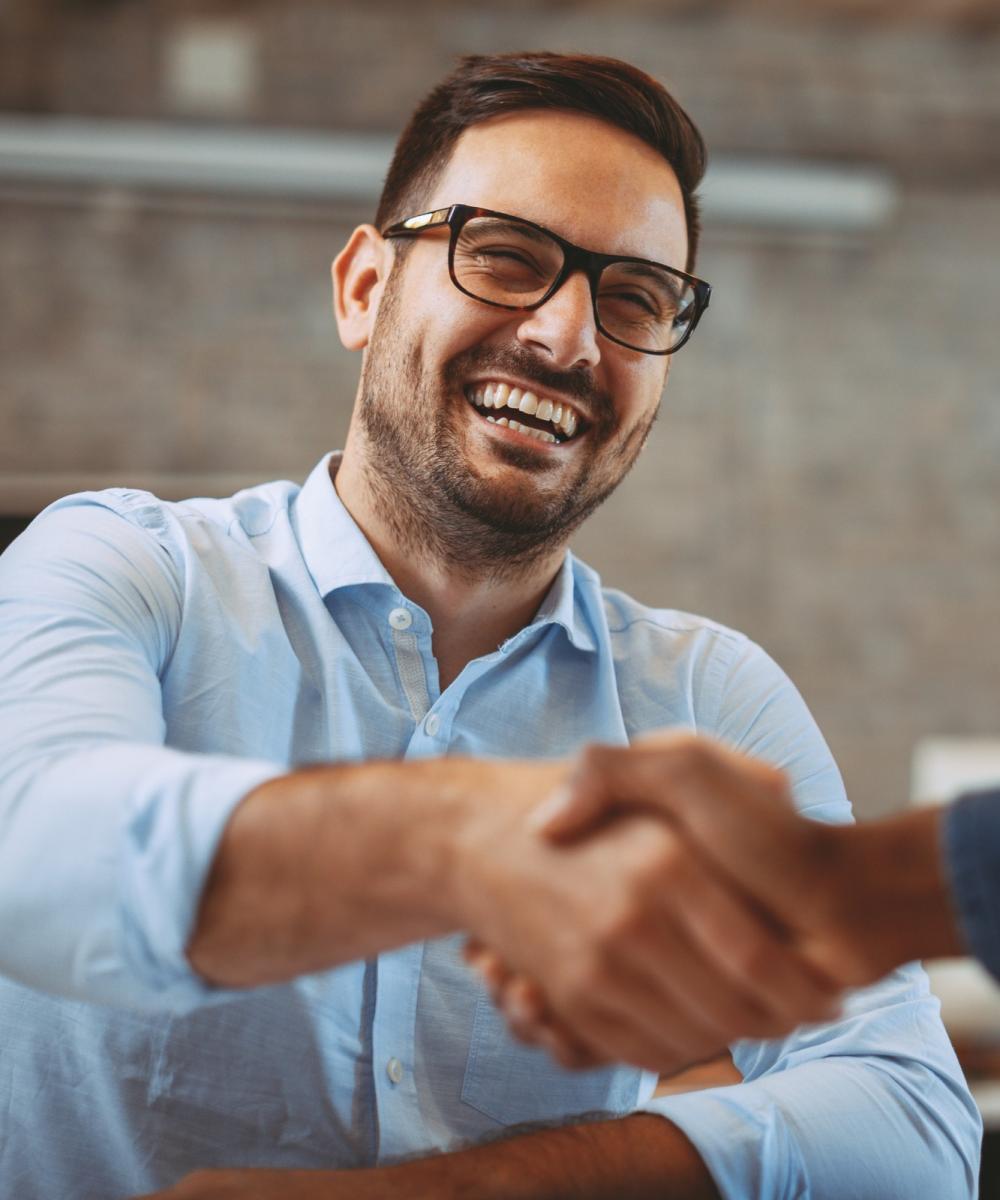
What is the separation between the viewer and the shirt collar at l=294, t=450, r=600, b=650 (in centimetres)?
142

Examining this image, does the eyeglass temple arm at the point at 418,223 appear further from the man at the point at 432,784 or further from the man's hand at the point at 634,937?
the man's hand at the point at 634,937

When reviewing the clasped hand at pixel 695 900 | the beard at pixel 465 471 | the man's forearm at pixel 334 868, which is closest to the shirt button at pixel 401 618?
the beard at pixel 465 471

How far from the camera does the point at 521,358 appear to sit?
1.45 m

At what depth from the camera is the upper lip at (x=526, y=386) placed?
145cm

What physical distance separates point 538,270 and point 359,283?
1.20ft

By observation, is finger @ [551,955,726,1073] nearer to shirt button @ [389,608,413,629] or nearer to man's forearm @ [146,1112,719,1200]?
man's forearm @ [146,1112,719,1200]

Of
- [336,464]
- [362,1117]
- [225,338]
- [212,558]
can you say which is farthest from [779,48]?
[362,1117]

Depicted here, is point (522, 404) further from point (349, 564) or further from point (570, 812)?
point (570, 812)

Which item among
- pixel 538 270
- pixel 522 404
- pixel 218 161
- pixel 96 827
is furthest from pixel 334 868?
pixel 218 161

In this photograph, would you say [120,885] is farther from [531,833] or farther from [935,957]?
[935,957]

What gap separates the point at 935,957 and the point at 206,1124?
76cm

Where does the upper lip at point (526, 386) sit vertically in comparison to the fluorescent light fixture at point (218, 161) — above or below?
below

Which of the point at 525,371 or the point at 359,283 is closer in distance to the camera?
the point at 525,371

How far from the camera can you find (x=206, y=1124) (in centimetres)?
118
